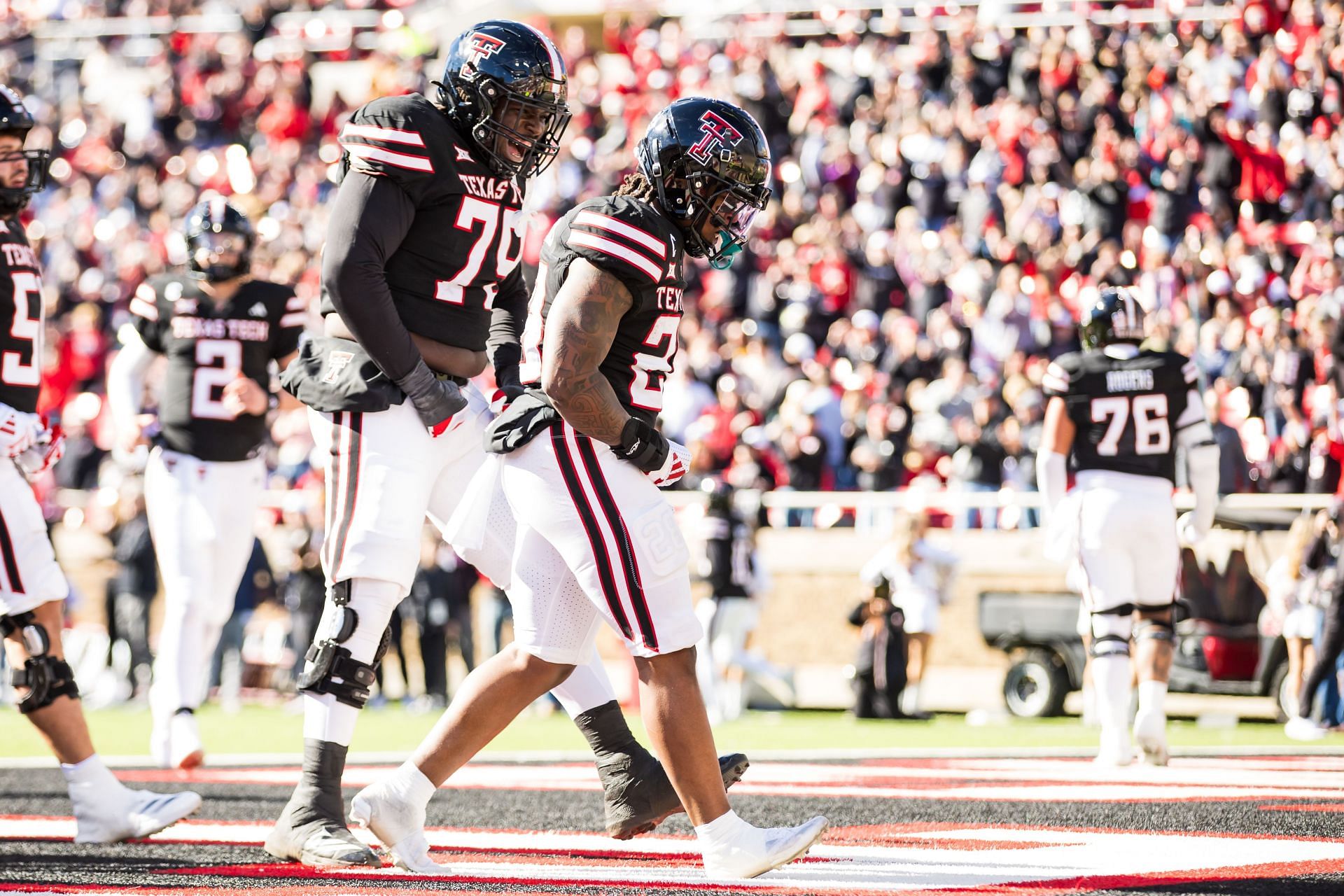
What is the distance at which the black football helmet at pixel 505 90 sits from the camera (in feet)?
15.7

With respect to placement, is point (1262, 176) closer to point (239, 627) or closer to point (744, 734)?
point (744, 734)

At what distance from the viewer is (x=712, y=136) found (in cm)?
429

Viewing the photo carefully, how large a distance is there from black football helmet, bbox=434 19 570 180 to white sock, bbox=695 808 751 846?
1.85 meters

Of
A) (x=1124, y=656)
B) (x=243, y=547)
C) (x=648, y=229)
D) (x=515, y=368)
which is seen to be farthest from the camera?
(x=1124, y=656)

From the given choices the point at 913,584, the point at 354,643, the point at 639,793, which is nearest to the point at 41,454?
the point at 354,643

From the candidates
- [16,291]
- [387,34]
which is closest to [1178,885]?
[16,291]

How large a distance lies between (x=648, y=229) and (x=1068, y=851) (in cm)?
187

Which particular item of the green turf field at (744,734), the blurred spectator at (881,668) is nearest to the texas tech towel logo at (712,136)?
the green turf field at (744,734)

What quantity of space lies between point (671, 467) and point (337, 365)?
1.02 meters

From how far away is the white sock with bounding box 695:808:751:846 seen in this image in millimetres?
4121

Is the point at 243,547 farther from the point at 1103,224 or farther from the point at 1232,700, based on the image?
the point at 1103,224

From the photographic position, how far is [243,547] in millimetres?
7125

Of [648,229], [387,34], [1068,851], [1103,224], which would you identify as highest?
[387,34]

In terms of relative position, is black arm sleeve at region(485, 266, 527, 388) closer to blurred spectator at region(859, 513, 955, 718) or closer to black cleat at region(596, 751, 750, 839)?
black cleat at region(596, 751, 750, 839)
